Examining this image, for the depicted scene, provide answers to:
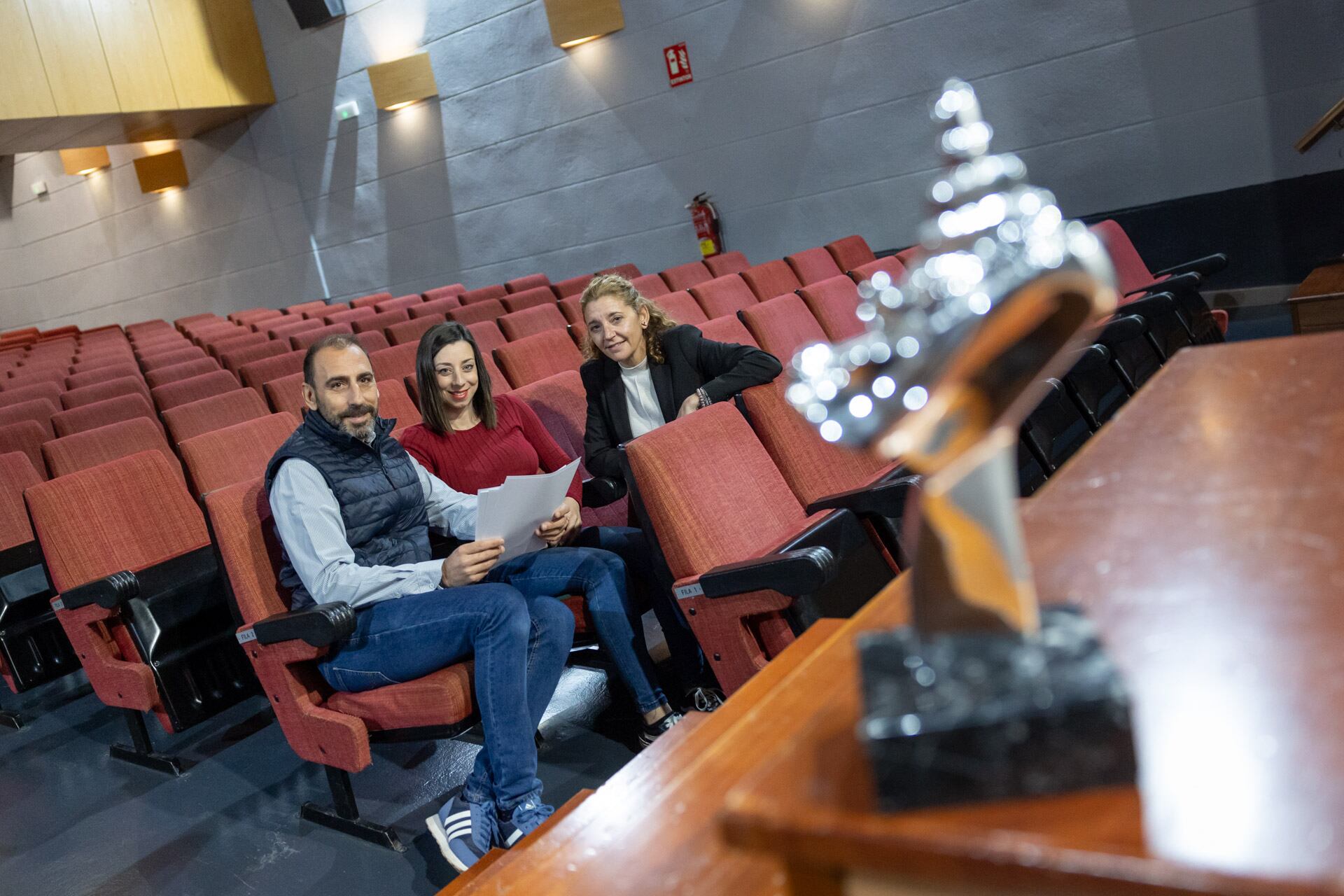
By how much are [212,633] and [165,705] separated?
0.15 metres

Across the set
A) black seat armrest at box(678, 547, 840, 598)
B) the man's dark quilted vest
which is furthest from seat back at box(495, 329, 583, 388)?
black seat armrest at box(678, 547, 840, 598)

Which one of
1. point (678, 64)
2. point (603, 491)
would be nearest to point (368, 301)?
point (678, 64)

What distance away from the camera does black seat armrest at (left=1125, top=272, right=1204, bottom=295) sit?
2766mm

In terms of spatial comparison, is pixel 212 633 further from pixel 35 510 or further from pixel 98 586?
pixel 35 510

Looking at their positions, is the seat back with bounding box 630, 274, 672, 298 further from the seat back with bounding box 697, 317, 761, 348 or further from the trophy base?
the trophy base

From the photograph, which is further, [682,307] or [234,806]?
[682,307]

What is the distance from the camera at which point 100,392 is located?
3607 millimetres

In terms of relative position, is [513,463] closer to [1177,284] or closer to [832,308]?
[832,308]

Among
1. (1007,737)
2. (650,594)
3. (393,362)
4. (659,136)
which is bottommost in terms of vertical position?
(650,594)

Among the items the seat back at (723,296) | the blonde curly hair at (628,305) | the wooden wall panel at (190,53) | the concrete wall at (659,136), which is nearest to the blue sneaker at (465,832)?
the blonde curly hair at (628,305)

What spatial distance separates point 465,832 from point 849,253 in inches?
151

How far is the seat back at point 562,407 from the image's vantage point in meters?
2.34

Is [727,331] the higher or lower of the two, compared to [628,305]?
lower

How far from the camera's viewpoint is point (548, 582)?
1796mm
